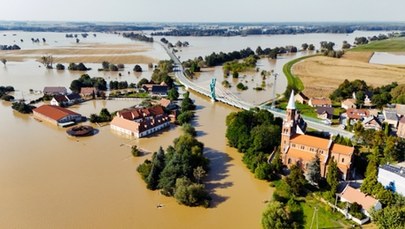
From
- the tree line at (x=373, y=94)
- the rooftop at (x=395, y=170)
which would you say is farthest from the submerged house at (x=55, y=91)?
the rooftop at (x=395, y=170)

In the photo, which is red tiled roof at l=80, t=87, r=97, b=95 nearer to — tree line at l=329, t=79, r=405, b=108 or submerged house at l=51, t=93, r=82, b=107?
submerged house at l=51, t=93, r=82, b=107

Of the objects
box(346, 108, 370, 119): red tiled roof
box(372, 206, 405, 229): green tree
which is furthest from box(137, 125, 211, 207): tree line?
box(346, 108, 370, 119): red tiled roof

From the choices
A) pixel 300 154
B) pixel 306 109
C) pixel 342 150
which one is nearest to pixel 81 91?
pixel 306 109

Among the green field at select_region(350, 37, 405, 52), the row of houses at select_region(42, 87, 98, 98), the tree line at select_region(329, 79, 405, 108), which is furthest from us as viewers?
the green field at select_region(350, 37, 405, 52)

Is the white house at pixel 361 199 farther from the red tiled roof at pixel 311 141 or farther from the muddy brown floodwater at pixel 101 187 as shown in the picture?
the muddy brown floodwater at pixel 101 187

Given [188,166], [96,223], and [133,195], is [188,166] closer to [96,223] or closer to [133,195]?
[133,195]

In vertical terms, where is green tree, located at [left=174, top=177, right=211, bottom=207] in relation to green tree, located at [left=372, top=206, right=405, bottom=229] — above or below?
below
